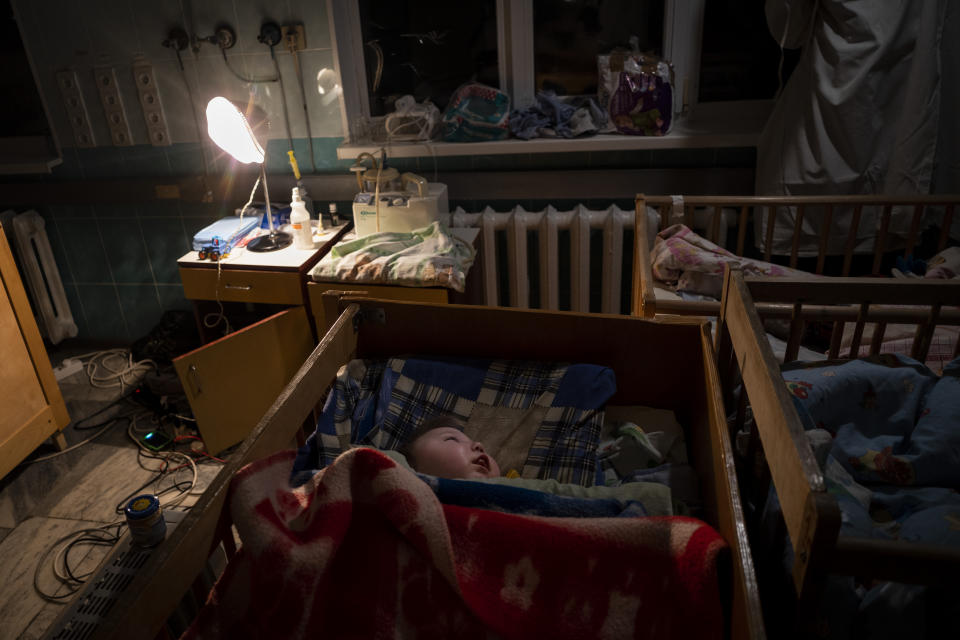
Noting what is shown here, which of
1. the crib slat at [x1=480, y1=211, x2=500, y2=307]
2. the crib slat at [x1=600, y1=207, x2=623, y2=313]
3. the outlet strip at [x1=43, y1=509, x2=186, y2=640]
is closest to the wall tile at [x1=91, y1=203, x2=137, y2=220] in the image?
the crib slat at [x1=480, y1=211, x2=500, y2=307]

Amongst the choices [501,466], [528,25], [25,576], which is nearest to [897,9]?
[528,25]

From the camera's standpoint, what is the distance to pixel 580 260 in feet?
8.19

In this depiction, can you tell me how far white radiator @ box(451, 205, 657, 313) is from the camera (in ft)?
8.03

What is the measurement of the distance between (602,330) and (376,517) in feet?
2.18

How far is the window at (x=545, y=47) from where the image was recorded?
243 centimetres

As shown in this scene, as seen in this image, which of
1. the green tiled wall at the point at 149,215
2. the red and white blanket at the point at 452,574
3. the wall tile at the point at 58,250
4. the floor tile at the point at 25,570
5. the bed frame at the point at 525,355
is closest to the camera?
the red and white blanket at the point at 452,574

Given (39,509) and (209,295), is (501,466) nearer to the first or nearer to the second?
(209,295)

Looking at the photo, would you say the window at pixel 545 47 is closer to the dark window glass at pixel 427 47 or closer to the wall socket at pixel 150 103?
the dark window glass at pixel 427 47

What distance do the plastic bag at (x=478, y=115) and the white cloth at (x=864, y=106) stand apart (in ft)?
3.11

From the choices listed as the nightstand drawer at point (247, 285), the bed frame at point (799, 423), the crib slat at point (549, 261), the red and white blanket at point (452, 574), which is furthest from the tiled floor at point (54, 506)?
the bed frame at point (799, 423)

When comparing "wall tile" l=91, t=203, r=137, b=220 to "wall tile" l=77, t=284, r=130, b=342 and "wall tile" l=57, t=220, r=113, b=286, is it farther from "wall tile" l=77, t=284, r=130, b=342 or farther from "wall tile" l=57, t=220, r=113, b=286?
"wall tile" l=77, t=284, r=130, b=342

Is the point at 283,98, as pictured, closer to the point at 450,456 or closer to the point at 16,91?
the point at 16,91

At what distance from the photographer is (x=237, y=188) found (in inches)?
110

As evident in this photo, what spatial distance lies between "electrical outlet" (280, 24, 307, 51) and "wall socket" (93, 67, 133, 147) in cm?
77
